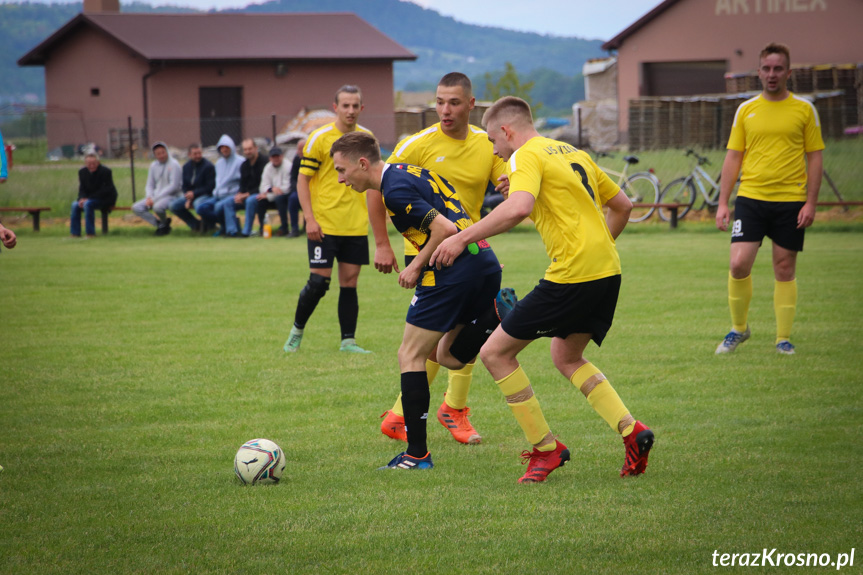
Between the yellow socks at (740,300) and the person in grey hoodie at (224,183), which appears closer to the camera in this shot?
the yellow socks at (740,300)

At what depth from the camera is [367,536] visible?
149 inches

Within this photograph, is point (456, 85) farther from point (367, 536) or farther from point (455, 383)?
point (367, 536)

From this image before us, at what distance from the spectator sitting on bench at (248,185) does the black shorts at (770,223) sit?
1184 cm

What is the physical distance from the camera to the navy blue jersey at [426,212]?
4.68 meters

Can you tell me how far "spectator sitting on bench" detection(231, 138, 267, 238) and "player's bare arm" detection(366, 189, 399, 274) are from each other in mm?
12595

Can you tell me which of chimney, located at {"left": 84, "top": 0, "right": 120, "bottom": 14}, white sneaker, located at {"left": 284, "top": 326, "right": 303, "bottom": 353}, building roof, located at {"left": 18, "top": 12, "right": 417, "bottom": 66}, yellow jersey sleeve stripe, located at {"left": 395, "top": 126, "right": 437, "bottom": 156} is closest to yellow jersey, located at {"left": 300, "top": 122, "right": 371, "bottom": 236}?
white sneaker, located at {"left": 284, "top": 326, "right": 303, "bottom": 353}

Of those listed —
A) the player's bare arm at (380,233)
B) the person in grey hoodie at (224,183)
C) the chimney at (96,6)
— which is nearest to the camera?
the player's bare arm at (380,233)

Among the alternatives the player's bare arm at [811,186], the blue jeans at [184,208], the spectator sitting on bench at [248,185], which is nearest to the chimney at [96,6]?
the blue jeans at [184,208]

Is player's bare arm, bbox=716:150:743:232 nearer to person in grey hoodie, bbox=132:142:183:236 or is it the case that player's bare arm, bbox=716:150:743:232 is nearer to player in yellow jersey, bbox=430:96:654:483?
player in yellow jersey, bbox=430:96:654:483

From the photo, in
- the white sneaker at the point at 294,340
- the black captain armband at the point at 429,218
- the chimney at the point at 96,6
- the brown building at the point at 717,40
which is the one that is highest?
the chimney at the point at 96,6

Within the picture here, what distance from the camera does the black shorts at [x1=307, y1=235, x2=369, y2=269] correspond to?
7852mm

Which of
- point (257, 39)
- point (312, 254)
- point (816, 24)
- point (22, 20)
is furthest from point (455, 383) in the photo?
point (22, 20)

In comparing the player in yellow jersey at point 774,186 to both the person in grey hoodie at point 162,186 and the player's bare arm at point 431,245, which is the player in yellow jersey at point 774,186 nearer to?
the player's bare arm at point 431,245

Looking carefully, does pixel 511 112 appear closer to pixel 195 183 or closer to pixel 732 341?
pixel 732 341
